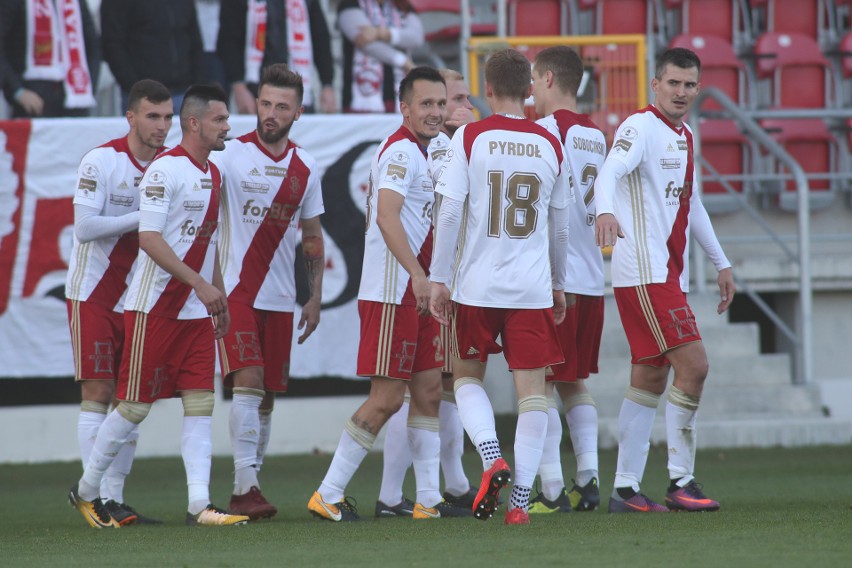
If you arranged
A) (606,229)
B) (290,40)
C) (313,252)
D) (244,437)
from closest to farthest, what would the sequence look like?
(606,229) → (244,437) → (313,252) → (290,40)

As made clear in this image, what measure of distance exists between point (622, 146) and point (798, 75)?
27.6 ft

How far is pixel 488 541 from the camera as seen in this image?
5.26 metres

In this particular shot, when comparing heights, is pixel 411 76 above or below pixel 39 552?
above

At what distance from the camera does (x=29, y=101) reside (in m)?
10.5

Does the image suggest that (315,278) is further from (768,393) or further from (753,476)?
(768,393)

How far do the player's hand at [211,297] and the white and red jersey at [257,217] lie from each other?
0.64 meters

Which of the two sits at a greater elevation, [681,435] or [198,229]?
[198,229]

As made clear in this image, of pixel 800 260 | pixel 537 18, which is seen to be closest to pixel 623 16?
pixel 537 18

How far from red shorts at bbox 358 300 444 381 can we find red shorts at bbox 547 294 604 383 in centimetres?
71

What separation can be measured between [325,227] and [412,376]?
448cm

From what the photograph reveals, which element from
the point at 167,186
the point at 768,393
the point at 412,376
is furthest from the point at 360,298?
the point at 768,393

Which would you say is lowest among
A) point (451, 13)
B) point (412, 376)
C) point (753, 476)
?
point (753, 476)

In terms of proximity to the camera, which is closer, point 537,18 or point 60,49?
point 60,49

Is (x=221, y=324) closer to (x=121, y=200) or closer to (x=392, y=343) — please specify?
(x=392, y=343)
